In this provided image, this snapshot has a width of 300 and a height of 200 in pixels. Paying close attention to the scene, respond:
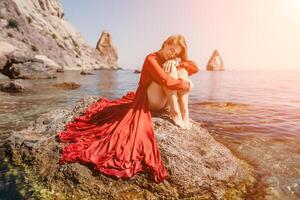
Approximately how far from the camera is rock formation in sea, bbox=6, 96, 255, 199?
16.8ft

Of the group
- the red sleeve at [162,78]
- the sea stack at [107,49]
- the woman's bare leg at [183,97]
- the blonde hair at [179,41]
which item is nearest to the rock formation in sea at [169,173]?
the woman's bare leg at [183,97]

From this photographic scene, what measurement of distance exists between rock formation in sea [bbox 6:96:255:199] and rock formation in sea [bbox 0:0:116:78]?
29034mm

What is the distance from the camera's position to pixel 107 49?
14075 cm

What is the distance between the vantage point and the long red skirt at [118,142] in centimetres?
518

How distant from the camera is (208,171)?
5.54 metres

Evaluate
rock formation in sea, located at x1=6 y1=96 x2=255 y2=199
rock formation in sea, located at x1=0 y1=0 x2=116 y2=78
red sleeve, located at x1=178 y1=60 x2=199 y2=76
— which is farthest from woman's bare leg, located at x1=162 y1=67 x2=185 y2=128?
rock formation in sea, located at x1=0 y1=0 x2=116 y2=78

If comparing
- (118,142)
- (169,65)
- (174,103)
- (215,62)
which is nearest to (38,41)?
(169,65)

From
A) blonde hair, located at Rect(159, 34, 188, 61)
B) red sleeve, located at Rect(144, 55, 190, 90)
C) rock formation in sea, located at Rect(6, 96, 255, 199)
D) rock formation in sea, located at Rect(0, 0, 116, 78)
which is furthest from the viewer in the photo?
rock formation in sea, located at Rect(0, 0, 116, 78)

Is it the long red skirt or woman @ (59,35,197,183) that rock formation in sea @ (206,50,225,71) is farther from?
the long red skirt

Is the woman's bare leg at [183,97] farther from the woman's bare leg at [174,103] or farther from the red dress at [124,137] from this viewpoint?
the red dress at [124,137]

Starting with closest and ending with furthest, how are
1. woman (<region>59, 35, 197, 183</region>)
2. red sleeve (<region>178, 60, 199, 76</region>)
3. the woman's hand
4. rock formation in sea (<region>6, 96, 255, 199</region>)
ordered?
1. rock formation in sea (<region>6, 96, 255, 199</region>)
2. woman (<region>59, 35, 197, 183</region>)
3. the woman's hand
4. red sleeve (<region>178, 60, 199, 76</region>)

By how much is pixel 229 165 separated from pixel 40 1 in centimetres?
9668

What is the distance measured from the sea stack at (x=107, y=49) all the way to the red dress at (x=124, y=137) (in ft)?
434

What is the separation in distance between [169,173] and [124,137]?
44.2 inches
